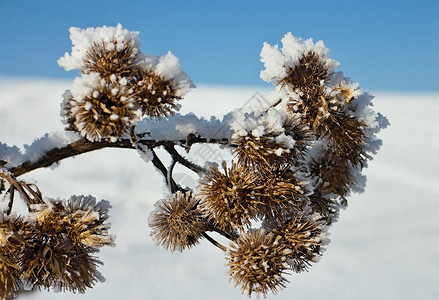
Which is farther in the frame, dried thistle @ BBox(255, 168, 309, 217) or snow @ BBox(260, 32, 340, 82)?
snow @ BBox(260, 32, 340, 82)

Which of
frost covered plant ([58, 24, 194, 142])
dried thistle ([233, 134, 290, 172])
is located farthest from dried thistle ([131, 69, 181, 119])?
dried thistle ([233, 134, 290, 172])

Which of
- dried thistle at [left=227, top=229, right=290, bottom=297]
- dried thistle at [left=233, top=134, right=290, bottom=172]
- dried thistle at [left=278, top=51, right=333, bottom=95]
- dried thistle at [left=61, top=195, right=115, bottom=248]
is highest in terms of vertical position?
dried thistle at [left=278, top=51, right=333, bottom=95]

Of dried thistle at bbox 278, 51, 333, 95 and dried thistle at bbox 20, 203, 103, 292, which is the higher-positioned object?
dried thistle at bbox 278, 51, 333, 95

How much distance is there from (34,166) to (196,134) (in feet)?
1.41

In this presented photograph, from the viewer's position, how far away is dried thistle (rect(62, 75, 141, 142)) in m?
1.01

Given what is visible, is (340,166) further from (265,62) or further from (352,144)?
(265,62)

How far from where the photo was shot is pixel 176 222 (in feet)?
4.09

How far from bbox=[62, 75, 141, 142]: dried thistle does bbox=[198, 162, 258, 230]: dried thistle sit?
25 centimetres

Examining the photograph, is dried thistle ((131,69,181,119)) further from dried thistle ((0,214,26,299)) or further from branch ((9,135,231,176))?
dried thistle ((0,214,26,299))

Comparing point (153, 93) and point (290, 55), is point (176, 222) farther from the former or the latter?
point (290, 55)

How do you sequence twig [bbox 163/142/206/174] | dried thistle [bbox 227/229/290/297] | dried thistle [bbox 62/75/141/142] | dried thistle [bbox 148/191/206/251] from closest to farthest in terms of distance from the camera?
1. dried thistle [bbox 62/75/141/142]
2. dried thistle [bbox 227/229/290/297]
3. dried thistle [bbox 148/191/206/251]
4. twig [bbox 163/142/206/174]

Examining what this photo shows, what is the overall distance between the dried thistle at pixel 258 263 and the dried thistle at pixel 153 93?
0.36 metres

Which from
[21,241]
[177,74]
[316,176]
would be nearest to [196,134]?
[177,74]

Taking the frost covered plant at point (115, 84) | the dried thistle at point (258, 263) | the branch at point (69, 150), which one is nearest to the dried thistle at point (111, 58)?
the frost covered plant at point (115, 84)
